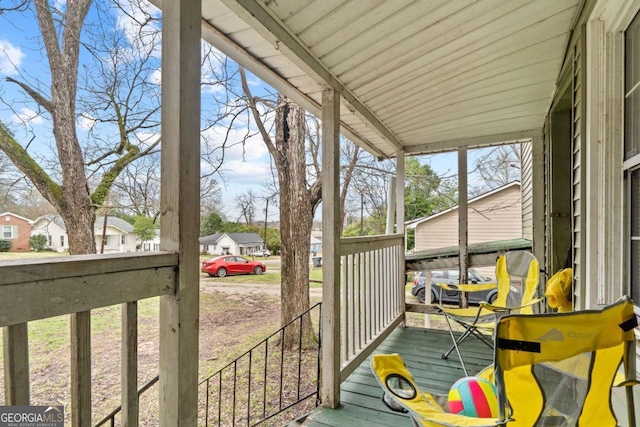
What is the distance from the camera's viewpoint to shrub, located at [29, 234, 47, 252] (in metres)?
1.30

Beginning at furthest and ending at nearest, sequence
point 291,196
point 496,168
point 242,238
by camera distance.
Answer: point 496,168
point 242,238
point 291,196

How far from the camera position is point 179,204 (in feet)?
3.27

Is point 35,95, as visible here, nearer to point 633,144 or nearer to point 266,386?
point 633,144

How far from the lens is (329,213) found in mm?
2090

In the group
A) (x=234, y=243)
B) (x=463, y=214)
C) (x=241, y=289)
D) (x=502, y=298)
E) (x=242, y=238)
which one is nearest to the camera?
(x=502, y=298)

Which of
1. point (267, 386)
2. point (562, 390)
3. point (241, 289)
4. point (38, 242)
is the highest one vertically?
point (38, 242)

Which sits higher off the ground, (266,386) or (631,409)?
(631,409)

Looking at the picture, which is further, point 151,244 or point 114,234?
Answer: point 114,234

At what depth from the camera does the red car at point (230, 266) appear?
6.91 m

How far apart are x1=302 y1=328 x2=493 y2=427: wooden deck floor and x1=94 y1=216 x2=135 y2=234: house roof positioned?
5.34 feet

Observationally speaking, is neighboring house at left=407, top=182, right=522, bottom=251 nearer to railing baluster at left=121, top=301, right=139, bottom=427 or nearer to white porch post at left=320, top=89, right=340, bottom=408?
white porch post at left=320, top=89, right=340, bottom=408

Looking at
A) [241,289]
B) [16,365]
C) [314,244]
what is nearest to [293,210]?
[314,244]

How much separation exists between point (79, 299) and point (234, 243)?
543 centimetres

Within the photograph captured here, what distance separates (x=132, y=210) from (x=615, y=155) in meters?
2.94
